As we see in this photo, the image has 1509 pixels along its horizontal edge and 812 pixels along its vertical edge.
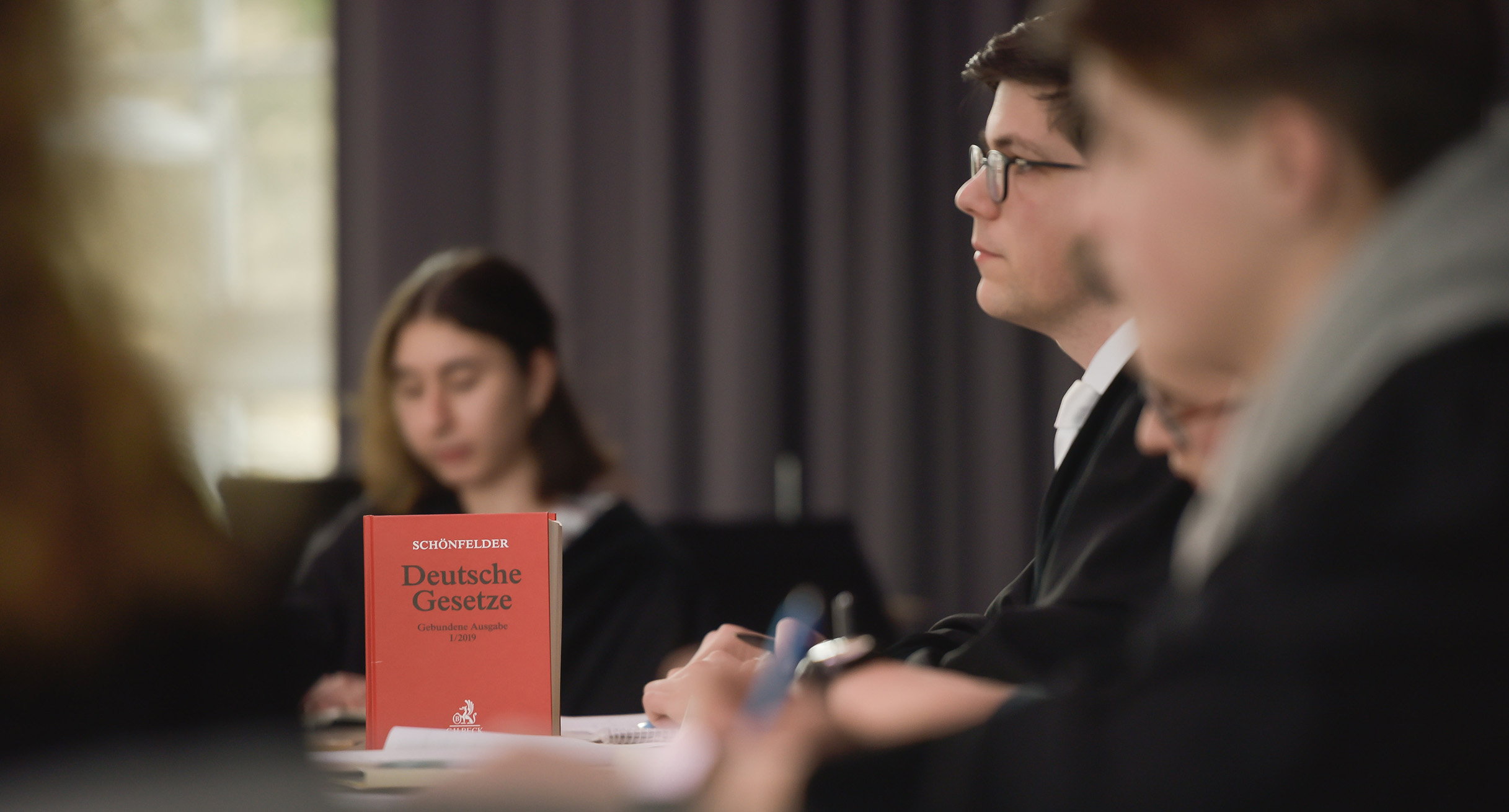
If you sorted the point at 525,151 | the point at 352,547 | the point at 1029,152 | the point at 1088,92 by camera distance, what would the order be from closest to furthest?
the point at 1088,92 < the point at 1029,152 < the point at 352,547 < the point at 525,151

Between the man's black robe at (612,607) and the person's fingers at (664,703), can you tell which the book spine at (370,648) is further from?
the man's black robe at (612,607)

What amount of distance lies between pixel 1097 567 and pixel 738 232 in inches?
106

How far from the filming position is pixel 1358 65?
54 centimetres

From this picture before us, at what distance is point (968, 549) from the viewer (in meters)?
3.40

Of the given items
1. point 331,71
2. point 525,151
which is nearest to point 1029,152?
point 525,151

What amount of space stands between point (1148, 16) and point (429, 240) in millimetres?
3475

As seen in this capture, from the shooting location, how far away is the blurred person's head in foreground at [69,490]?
455 millimetres

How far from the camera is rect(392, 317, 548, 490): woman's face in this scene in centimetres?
224

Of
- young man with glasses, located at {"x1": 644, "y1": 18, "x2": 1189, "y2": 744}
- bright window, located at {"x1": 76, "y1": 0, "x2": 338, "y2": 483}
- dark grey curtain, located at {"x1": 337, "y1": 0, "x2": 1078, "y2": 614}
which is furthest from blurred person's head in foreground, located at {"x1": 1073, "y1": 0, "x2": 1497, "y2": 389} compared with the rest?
bright window, located at {"x1": 76, "y1": 0, "x2": 338, "y2": 483}

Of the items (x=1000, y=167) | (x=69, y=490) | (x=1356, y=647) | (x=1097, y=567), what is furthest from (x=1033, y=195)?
(x=69, y=490)

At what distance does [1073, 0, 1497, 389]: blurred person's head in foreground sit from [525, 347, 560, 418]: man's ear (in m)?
1.81

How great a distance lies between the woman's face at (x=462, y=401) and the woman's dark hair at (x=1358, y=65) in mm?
1817

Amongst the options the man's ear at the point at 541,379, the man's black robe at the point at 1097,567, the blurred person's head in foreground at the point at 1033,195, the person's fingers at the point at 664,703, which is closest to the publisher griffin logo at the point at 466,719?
the person's fingers at the point at 664,703

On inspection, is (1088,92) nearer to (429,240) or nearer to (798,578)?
(798,578)
